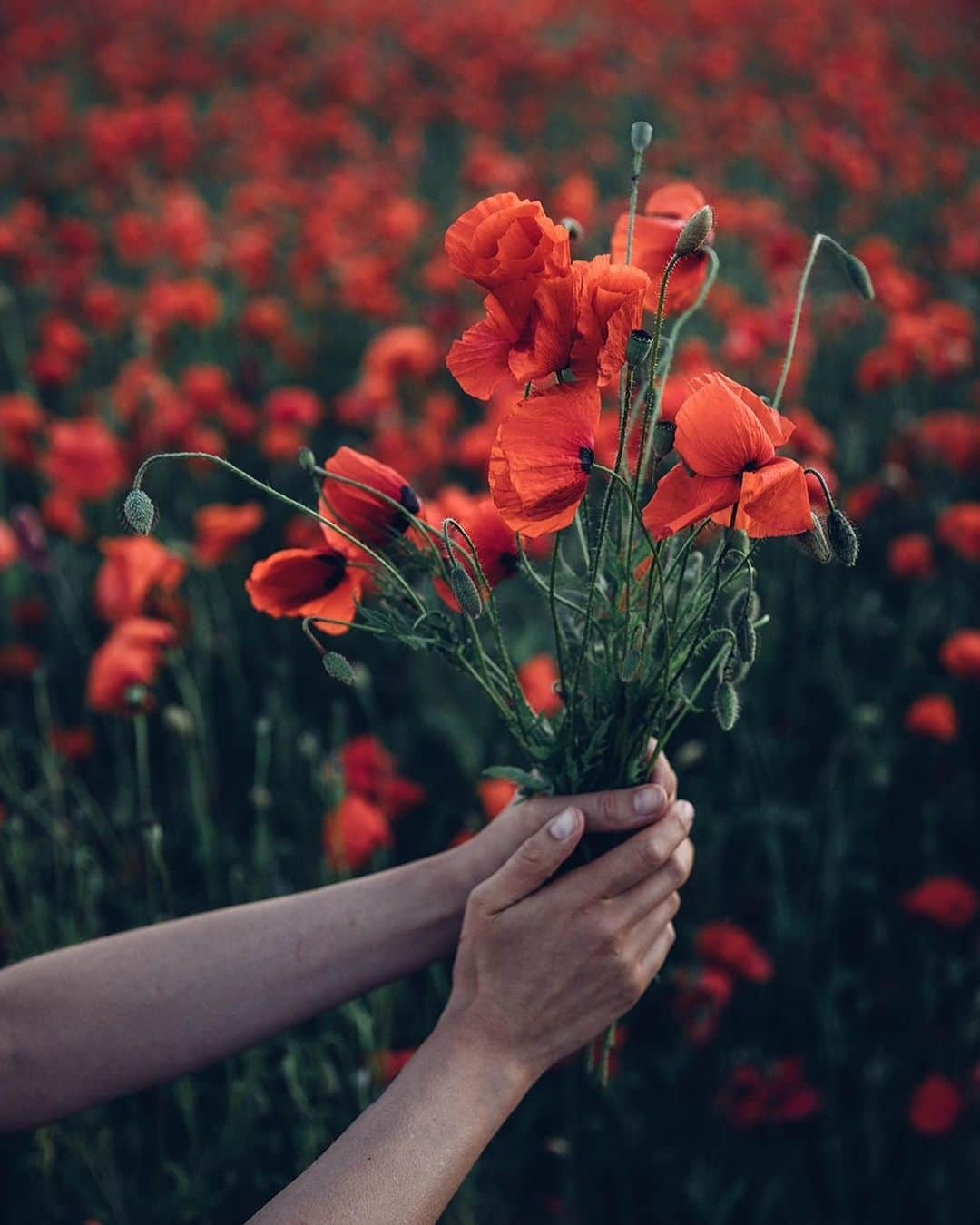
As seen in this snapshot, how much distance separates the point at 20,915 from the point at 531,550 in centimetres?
100

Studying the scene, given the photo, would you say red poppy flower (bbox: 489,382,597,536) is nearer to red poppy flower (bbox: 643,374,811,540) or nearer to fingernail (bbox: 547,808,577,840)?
red poppy flower (bbox: 643,374,811,540)

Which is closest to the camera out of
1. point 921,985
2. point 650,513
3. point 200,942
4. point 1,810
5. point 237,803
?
point 650,513

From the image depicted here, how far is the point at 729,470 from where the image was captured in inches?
29.7

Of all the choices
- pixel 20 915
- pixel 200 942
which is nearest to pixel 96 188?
pixel 20 915

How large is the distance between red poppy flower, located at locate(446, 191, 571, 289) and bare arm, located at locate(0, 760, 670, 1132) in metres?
0.50

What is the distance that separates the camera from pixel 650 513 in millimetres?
779

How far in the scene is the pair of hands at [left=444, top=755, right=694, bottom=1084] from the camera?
96cm

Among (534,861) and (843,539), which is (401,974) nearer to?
(534,861)

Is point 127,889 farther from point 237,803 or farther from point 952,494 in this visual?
point 952,494

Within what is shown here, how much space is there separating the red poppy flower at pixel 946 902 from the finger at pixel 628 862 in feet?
2.57

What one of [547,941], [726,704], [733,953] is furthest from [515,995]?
[733,953]

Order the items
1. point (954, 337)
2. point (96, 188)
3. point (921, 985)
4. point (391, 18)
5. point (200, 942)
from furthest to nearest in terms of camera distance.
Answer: point (391, 18) → point (96, 188) → point (954, 337) → point (921, 985) → point (200, 942)

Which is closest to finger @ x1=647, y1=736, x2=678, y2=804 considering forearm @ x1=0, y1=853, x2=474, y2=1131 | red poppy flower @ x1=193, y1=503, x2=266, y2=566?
forearm @ x1=0, y1=853, x2=474, y2=1131

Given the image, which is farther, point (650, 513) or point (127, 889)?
point (127, 889)
